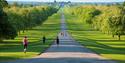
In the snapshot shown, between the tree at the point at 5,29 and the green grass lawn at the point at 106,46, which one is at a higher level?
the tree at the point at 5,29

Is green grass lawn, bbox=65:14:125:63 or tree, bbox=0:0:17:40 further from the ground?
tree, bbox=0:0:17:40

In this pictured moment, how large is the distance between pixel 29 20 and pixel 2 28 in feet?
243

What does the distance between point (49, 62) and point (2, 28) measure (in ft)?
129

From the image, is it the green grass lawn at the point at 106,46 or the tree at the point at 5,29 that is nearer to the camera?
the green grass lawn at the point at 106,46

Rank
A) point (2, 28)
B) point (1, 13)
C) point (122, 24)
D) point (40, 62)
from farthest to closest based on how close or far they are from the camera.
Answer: point (122, 24) → point (2, 28) → point (1, 13) → point (40, 62)

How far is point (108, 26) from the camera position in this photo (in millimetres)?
117875

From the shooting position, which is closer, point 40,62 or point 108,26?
point 40,62

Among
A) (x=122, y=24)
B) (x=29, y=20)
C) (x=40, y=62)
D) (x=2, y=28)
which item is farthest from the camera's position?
(x=29, y=20)

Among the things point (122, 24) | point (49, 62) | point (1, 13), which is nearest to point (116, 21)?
point (122, 24)

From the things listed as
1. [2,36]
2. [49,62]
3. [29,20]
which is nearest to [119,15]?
[29,20]

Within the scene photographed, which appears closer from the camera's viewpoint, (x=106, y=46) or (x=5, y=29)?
(x=5, y=29)

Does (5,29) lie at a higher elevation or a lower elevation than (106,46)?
higher

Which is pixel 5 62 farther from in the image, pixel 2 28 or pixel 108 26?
pixel 108 26

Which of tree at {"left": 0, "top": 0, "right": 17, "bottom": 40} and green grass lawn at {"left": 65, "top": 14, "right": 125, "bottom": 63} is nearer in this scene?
green grass lawn at {"left": 65, "top": 14, "right": 125, "bottom": 63}
